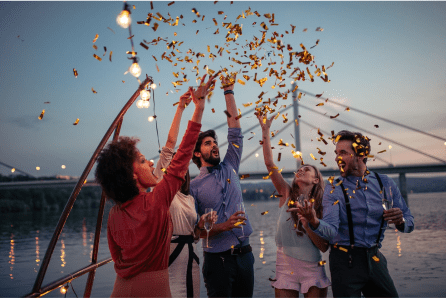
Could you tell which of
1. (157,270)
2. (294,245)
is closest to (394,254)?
(294,245)

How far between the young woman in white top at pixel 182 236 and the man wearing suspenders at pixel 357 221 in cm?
90

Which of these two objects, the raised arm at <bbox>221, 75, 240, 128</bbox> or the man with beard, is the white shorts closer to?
the man with beard

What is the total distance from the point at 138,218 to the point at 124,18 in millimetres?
1498

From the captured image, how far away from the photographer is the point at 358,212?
280 centimetres

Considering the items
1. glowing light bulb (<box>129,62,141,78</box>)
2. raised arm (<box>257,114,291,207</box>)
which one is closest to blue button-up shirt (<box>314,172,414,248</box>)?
raised arm (<box>257,114,291,207</box>)

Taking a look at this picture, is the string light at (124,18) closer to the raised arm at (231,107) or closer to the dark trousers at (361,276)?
the raised arm at (231,107)

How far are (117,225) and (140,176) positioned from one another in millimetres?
319

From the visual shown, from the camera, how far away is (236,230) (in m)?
3.25

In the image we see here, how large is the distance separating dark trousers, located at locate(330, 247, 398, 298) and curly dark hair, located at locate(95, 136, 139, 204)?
163 cm

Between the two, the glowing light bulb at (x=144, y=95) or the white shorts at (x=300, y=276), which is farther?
the glowing light bulb at (x=144, y=95)

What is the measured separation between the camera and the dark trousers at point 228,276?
121 inches

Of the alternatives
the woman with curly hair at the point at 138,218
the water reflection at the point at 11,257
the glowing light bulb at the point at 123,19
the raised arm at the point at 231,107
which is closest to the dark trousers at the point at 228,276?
the woman with curly hair at the point at 138,218

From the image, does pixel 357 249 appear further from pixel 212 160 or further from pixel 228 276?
pixel 212 160

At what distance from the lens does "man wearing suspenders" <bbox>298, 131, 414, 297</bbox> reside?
→ 104 inches
